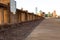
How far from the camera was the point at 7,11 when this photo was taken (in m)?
10.4

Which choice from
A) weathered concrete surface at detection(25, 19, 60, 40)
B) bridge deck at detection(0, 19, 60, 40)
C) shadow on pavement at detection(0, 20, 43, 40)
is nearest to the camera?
shadow on pavement at detection(0, 20, 43, 40)

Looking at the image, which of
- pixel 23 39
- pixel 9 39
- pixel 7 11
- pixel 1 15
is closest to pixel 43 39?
pixel 23 39

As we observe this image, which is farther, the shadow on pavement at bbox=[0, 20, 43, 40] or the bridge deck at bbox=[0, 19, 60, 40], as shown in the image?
the bridge deck at bbox=[0, 19, 60, 40]

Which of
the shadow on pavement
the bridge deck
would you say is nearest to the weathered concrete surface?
the bridge deck

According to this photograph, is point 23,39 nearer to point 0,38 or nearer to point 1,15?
point 0,38

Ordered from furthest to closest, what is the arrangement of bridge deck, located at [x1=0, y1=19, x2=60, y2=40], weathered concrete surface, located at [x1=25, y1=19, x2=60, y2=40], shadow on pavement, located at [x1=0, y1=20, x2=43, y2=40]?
weathered concrete surface, located at [x1=25, y1=19, x2=60, y2=40], bridge deck, located at [x1=0, y1=19, x2=60, y2=40], shadow on pavement, located at [x1=0, y1=20, x2=43, y2=40]

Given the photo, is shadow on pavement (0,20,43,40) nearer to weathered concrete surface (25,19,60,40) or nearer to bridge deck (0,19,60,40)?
bridge deck (0,19,60,40)

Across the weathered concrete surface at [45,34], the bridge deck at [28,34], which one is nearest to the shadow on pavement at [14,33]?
the bridge deck at [28,34]

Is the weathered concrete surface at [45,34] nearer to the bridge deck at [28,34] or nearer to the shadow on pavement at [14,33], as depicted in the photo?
the bridge deck at [28,34]

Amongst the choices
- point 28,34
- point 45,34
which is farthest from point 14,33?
point 45,34

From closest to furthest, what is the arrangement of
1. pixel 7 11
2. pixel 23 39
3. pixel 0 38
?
pixel 0 38, pixel 23 39, pixel 7 11

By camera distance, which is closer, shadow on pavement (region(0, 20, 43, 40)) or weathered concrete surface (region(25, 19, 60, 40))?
shadow on pavement (region(0, 20, 43, 40))

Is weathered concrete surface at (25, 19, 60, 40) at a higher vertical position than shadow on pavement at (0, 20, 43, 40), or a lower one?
lower

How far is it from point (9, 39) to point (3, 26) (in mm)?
2131
